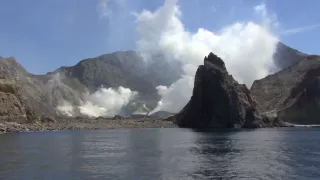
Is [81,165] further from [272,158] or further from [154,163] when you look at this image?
[272,158]

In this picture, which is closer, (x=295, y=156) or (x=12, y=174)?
(x=12, y=174)

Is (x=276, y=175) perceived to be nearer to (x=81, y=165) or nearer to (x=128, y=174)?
(x=128, y=174)

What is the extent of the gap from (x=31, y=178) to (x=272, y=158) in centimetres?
4666

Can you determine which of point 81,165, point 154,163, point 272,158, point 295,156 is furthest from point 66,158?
point 295,156

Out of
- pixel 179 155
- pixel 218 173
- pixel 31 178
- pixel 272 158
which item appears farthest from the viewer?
pixel 179 155

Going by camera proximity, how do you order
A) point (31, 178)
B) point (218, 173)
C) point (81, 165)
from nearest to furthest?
point (31, 178) → point (218, 173) → point (81, 165)

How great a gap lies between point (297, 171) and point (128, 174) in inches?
1041

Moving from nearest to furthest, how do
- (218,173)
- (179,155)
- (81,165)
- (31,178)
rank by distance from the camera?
(31,178) → (218,173) → (81,165) → (179,155)

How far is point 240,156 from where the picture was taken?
82750 millimetres

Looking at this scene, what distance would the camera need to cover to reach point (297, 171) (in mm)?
61531

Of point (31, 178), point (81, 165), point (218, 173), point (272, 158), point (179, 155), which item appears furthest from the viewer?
point (179, 155)

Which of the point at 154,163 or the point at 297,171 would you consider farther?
the point at 154,163

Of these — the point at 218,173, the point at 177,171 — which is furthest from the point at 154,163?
the point at 218,173

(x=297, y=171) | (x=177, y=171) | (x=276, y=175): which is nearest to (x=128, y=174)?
(x=177, y=171)
